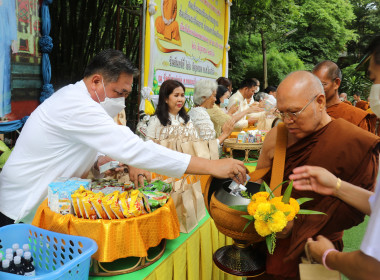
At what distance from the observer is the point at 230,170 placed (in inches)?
58.8

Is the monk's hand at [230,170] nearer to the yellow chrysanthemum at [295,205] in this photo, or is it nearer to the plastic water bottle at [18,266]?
the yellow chrysanthemum at [295,205]

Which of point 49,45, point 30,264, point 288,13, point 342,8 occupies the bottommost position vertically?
point 30,264

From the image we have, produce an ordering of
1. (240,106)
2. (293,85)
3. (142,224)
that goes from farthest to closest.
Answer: (240,106), (293,85), (142,224)

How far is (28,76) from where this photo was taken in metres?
2.89

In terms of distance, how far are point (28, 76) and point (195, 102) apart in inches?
79.7

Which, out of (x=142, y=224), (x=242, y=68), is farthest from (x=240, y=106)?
(x=242, y=68)

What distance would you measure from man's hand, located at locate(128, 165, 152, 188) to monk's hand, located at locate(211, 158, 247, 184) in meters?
0.50

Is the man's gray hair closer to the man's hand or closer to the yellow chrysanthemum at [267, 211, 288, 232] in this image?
the man's hand

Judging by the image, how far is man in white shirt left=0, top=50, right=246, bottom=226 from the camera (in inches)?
58.3

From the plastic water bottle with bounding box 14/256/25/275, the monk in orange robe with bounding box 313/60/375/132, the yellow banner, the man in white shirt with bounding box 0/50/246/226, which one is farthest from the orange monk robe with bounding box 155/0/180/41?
the plastic water bottle with bounding box 14/256/25/275

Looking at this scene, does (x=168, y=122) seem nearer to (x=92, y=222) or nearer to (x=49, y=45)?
(x=49, y=45)

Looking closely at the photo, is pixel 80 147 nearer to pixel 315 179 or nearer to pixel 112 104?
pixel 112 104

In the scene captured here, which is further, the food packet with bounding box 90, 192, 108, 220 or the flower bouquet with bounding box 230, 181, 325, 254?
the food packet with bounding box 90, 192, 108, 220

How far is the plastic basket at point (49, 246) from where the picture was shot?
46.3 inches
